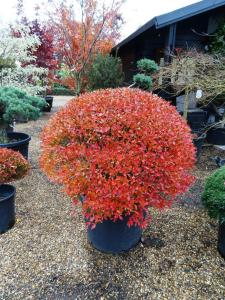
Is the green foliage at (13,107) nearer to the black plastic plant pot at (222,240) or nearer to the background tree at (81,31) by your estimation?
the black plastic plant pot at (222,240)

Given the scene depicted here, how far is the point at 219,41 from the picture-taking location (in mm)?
6117

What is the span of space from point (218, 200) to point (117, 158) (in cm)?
114

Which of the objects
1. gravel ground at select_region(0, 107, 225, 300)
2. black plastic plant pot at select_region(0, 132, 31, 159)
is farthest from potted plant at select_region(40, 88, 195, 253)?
black plastic plant pot at select_region(0, 132, 31, 159)

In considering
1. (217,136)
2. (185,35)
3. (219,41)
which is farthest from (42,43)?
(217,136)

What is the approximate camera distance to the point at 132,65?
359 inches

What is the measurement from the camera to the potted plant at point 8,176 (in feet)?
8.44

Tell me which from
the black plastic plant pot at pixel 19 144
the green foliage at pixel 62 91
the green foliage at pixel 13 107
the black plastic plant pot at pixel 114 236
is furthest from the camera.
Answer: the green foliage at pixel 62 91

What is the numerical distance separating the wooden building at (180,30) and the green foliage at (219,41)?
0.22 metres

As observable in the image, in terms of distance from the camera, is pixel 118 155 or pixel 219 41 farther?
pixel 219 41

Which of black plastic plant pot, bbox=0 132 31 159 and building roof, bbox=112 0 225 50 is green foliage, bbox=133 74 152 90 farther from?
black plastic plant pot, bbox=0 132 31 159

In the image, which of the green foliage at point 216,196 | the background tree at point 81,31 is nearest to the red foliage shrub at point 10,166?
the green foliage at point 216,196

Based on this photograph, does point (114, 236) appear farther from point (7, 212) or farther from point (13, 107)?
point (13, 107)

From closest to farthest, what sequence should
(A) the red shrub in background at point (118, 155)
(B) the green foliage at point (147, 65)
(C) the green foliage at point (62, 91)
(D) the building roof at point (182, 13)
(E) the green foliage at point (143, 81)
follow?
(A) the red shrub in background at point (118, 155), (D) the building roof at point (182, 13), (E) the green foliage at point (143, 81), (B) the green foliage at point (147, 65), (C) the green foliage at point (62, 91)

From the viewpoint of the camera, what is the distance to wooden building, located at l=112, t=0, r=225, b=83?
17.7 ft
